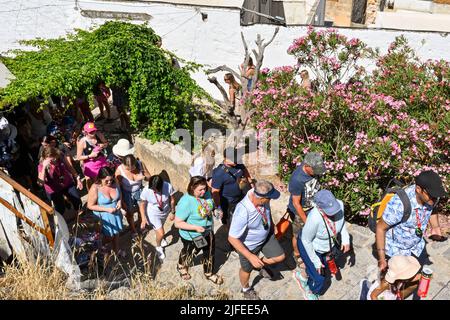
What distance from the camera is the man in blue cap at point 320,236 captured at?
4.89m

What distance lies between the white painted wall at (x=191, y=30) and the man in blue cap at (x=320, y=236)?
6.63 metres

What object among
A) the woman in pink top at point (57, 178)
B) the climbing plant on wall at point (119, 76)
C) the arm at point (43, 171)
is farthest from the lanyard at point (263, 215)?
the climbing plant on wall at point (119, 76)

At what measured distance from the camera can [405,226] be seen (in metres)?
4.78

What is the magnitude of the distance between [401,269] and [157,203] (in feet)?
10.4

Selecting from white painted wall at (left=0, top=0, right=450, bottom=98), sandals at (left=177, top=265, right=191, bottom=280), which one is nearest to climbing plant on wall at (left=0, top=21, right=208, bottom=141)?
white painted wall at (left=0, top=0, right=450, bottom=98)

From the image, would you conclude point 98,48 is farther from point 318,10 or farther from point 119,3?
point 318,10

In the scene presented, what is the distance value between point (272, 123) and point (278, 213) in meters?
1.79

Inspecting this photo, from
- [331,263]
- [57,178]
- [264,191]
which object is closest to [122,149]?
[57,178]

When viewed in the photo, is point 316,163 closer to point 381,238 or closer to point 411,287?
point 381,238

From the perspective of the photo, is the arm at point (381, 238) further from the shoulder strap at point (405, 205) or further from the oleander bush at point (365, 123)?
the oleander bush at point (365, 123)

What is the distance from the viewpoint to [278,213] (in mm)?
6586

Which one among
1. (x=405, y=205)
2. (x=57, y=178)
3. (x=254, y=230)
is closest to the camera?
(x=405, y=205)

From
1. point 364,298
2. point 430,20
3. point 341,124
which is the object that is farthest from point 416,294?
point 430,20

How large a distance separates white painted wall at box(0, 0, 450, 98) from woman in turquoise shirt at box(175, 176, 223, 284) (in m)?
6.62
